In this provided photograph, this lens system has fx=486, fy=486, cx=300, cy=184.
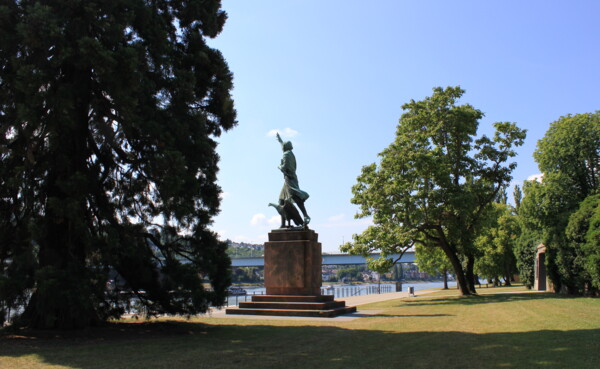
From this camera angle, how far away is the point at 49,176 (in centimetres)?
1137

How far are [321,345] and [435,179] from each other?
1885 centimetres

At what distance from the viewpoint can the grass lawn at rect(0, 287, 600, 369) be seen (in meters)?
7.59

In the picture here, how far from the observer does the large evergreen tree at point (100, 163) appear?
1028 centimetres

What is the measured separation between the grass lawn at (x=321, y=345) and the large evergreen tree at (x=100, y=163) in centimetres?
94

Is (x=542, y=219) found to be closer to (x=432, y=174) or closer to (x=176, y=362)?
(x=432, y=174)

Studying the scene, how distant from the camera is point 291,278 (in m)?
17.1

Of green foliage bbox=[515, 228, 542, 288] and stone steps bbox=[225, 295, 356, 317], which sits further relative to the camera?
green foliage bbox=[515, 228, 542, 288]

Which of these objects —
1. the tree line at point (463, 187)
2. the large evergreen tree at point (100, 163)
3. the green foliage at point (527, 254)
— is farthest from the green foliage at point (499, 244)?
the large evergreen tree at point (100, 163)

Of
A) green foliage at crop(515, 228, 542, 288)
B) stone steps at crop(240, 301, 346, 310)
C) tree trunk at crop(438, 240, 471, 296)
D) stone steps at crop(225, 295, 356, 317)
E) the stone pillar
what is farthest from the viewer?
green foliage at crop(515, 228, 542, 288)

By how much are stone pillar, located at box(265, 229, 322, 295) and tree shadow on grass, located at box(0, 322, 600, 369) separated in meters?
4.84

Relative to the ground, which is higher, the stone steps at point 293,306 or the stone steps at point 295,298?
the stone steps at point 295,298

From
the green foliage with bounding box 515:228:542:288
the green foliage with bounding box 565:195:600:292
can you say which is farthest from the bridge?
Result: the green foliage with bounding box 565:195:600:292

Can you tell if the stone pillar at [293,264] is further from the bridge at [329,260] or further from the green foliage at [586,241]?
the bridge at [329,260]

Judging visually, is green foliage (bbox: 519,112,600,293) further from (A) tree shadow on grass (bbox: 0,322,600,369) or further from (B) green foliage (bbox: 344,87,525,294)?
(A) tree shadow on grass (bbox: 0,322,600,369)
